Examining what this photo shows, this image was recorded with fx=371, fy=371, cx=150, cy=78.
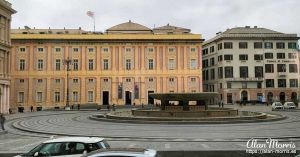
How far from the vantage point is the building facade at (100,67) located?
68938 millimetres

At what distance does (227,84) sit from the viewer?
247ft

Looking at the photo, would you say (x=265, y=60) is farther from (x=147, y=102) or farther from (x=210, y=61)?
(x=147, y=102)

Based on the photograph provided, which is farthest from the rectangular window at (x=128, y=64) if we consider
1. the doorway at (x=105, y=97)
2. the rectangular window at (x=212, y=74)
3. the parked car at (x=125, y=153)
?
the parked car at (x=125, y=153)

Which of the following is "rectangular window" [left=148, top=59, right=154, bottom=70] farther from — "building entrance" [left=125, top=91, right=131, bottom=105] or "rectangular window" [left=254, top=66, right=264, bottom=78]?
"rectangular window" [left=254, top=66, right=264, bottom=78]

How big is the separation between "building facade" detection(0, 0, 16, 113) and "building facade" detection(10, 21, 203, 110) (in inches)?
648

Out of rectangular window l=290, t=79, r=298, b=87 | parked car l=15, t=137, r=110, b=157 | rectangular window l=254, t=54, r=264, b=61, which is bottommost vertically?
parked car l=15, t=137, r=110, b=157

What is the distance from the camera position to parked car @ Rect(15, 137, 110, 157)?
9.69 m

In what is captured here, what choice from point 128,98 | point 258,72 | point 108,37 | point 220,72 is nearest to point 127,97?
point 128,98

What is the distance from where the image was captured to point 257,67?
250 ft

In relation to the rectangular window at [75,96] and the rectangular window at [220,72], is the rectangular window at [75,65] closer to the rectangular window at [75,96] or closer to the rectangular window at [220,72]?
the rectangular window at [75,96]

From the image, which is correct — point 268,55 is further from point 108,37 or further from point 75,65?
point 75,65

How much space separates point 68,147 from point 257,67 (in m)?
70.8

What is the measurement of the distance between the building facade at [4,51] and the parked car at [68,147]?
4337 centimetres

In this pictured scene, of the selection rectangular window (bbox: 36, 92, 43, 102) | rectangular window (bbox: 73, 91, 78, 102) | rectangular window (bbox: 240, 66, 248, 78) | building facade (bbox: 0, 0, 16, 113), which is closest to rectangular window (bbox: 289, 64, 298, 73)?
rectangular window (bbox: 240, 66, 248, 78)
